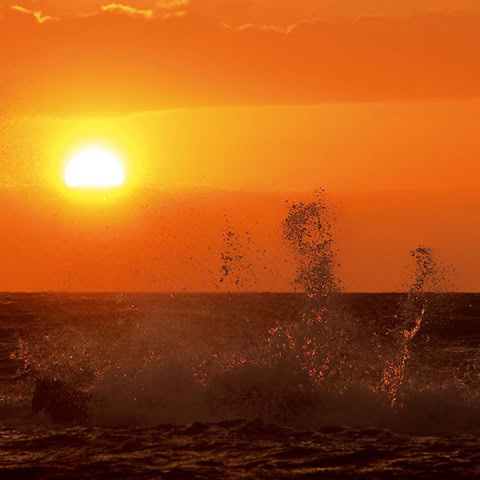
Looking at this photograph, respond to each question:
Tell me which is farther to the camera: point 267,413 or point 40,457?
point 267,413

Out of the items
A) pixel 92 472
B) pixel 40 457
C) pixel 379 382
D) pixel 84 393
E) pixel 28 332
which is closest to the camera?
pixel 92 472

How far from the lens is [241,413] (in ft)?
69.2

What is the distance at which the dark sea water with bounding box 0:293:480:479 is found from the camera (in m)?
15.7

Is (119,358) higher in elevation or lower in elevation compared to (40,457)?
higher

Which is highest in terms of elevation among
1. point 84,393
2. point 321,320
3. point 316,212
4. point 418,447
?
point 316,212

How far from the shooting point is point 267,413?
69.1 feet

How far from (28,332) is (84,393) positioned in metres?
34.2

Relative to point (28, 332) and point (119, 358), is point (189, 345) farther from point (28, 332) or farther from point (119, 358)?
point (28, 332)

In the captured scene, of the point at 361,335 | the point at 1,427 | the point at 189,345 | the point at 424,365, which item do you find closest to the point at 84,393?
the point at 1,427

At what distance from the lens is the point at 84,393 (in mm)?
21703

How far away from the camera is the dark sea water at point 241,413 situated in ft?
51.4

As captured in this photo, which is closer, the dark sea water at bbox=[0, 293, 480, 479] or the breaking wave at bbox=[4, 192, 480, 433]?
the dark sea water at bbox=[0, 293, 480, 479]

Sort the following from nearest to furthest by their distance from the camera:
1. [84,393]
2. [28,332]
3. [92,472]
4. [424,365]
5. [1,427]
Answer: [92,472] < [1,427] < [84,393] < [424,365] < [28,332]

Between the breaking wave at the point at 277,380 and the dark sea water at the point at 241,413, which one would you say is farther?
the breaking wave at the point at 277,380
